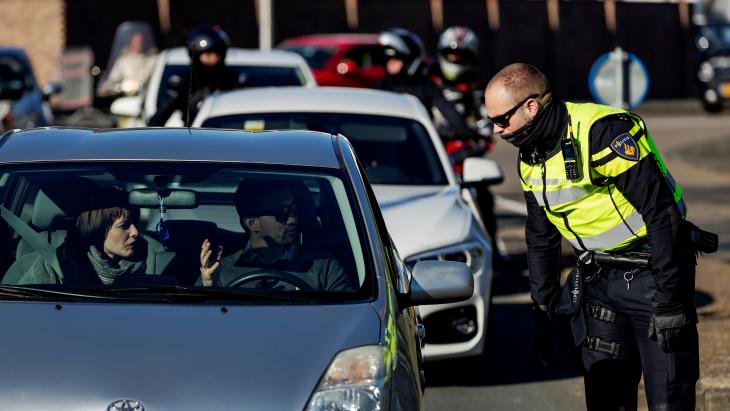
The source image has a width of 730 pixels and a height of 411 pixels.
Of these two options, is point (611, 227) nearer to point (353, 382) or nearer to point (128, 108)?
point (353, 382)

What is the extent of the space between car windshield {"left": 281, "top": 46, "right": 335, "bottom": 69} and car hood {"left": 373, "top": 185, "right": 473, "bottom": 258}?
1865cm

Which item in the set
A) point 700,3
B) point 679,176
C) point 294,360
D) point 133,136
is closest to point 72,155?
point 133,136

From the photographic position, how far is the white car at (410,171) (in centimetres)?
820

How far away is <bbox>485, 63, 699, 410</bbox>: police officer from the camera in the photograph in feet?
17.9

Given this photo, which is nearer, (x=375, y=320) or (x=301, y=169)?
(x=375, y=320)

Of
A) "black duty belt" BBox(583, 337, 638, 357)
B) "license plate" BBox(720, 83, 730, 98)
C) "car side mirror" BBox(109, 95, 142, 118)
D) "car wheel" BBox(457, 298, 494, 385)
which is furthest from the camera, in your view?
"license plate" BBox(720, 83, 730, 98)

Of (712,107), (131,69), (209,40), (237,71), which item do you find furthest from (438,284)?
(712,107)

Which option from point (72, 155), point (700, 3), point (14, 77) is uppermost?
point (72, 155)

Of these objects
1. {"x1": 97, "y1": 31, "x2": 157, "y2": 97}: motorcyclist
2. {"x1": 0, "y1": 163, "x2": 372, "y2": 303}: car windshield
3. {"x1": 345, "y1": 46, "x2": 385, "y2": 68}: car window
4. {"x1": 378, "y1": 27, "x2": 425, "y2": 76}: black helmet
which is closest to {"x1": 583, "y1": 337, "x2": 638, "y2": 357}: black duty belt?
{"x1": 0, "y1": 163, "x2": 372, "y2": 303}: car windshield

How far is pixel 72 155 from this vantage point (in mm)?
5727

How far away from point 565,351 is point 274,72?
32.7ft

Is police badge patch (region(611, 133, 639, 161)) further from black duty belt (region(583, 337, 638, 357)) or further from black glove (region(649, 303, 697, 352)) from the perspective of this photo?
black duty belt (region(583, 337, 638, 357))

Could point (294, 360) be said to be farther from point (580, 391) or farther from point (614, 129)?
point (580, 391)

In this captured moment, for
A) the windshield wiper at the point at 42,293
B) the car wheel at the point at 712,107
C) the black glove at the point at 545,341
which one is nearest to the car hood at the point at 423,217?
the black glove at the point at 545,341
